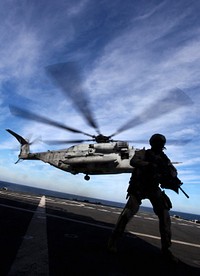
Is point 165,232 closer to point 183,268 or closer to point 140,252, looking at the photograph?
point 140,252

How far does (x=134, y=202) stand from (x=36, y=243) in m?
2.21

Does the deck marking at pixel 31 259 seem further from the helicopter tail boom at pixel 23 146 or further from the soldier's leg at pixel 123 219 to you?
the helicopter tail boom at pixel 23 146

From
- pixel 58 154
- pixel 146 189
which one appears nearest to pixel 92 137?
pixel 58 154

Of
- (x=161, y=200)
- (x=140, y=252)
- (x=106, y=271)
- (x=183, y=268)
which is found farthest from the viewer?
(x=161, y=200)

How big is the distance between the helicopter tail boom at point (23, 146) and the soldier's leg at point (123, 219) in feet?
85.8

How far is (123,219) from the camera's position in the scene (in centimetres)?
575

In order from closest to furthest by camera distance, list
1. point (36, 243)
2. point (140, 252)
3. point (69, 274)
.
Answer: point (69, 274)
point (36, 243)
point (140, 252)

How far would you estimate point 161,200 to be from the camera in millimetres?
5973

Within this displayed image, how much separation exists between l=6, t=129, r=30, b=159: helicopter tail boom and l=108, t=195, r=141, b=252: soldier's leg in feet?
85.8

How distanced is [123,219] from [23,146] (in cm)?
3032

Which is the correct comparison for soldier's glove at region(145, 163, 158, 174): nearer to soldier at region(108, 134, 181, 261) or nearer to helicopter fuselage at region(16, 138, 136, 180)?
soldier at region(108, 134, 181, 261)

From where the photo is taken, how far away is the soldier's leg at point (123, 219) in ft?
18.0

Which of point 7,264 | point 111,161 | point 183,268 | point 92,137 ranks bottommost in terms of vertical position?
point 7,264

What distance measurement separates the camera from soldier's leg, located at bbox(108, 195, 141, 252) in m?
5.50
